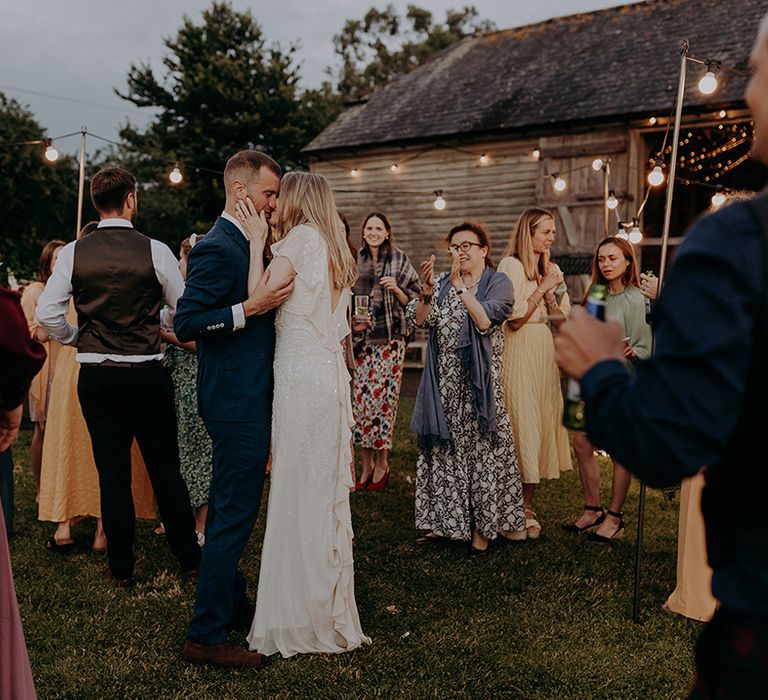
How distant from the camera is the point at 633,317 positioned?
18.7 ft

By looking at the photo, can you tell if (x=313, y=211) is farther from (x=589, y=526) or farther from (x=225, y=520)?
(x=589, y=526)

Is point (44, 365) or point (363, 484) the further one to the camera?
point (363, 484)

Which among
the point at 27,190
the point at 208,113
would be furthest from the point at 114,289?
the point at 208,113

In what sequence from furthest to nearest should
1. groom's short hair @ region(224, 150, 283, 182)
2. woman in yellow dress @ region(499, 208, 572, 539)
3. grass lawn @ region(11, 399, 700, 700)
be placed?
1. woman in yellow dress @ region(499, 208, 572, 539)
2. groom's short hair @ region(224, 150, 283, 182)
3. grass lawn @ region(11, 399, 700, 700)

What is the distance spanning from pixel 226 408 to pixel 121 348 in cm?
124

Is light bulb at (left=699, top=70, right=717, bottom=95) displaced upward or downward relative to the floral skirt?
Result: upward

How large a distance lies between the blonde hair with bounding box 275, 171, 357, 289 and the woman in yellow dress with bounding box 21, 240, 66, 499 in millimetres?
2996

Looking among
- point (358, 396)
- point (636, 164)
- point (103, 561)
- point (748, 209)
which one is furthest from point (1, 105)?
point (748, 209)

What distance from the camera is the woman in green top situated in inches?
223

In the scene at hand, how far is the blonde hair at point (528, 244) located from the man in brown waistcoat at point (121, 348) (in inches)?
106

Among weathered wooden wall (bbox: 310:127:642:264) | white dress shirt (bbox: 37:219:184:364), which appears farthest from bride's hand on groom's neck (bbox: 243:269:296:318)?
weathered wooden wall (bbox: 310:127:642:264)

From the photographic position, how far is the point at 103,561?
516cm

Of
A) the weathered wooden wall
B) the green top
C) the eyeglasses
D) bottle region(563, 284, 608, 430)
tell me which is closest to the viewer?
bottle region(563, 284, 608, 430)

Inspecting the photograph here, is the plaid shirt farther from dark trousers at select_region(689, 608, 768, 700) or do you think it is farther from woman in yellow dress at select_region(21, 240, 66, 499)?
dark trousers at select_region(689, 608, 768, 700)
